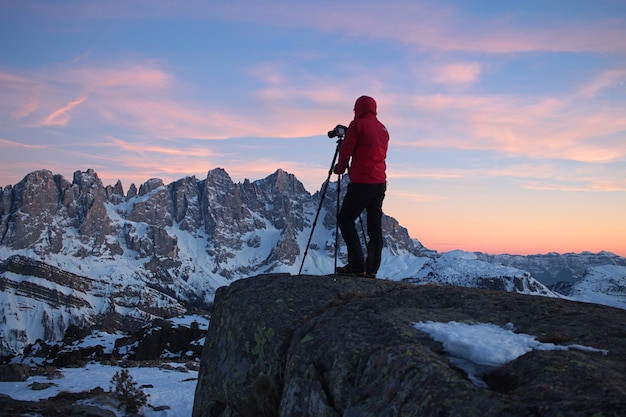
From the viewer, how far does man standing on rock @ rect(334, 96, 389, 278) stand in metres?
12.0

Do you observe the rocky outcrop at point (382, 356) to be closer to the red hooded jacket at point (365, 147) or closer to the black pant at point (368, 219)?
the black pant at point (368, 219)

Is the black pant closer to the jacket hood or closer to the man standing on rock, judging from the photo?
the man standing on rock

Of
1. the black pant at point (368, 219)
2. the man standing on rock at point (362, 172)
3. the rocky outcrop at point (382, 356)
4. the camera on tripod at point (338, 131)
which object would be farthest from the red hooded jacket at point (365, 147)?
the rocky outcrop at point (382, 356)

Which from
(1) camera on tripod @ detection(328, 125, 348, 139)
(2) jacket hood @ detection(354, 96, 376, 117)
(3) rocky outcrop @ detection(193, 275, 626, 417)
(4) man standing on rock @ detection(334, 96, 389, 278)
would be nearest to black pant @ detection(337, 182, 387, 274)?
(4) man standing on rock @ detection(334, 96, 389, 278)

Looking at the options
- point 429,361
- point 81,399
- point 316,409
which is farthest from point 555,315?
point 81,399

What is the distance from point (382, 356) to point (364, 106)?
7315mm

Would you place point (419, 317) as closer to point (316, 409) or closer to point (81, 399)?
point (316, 409)

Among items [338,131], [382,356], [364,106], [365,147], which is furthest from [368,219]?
[382,356]

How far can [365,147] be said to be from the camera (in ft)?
39.3

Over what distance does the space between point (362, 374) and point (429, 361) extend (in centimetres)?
108

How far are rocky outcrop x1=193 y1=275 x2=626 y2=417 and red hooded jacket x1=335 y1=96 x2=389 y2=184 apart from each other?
268 centimetres

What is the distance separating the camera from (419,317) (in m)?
8.23

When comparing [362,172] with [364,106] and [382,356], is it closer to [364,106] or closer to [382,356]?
[364,106]

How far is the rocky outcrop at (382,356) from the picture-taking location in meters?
5.34
